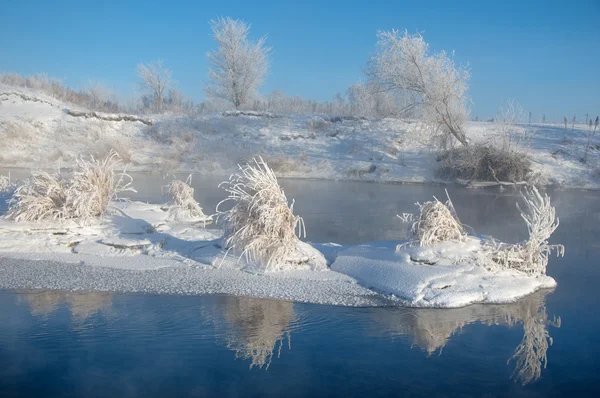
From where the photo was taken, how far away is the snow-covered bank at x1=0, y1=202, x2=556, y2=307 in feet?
24.2

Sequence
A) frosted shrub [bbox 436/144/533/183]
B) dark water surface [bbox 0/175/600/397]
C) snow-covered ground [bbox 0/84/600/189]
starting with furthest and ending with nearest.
A: snow-covered ground [bbox 0/84/600/189] < frosted shrub [bbox 436/144/533/183] < dark water surface [bbox 0/175/600/397]

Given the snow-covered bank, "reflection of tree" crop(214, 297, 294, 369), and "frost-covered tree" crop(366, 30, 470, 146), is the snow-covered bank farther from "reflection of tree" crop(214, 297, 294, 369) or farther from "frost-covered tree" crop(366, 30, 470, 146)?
"frost-covered tree" crop(366, 30, 470, 146)

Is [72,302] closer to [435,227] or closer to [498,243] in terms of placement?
[435,227]

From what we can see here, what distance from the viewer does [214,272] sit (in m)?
8.15

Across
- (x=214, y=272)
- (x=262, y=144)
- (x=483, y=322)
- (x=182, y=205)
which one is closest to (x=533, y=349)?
(x=483, y=322)

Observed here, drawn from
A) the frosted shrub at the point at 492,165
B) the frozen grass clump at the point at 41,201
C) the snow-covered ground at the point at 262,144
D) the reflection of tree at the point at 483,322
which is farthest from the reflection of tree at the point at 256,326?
the frosted shrub at the point at 492,165

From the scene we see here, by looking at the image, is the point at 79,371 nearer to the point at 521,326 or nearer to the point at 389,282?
the point at 389,282

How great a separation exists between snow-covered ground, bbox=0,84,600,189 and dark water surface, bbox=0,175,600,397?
62.2ft

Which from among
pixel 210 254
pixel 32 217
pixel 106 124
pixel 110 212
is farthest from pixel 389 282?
pixel 106 124

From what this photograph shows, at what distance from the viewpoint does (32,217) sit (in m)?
9.50

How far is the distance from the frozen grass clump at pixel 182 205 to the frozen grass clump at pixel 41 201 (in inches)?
110

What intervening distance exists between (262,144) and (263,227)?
23.2 meters

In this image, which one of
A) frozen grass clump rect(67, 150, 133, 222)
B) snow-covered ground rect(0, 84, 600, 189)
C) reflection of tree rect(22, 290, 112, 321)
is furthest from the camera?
snow-covered ground rect(0, 84, 600, 189)

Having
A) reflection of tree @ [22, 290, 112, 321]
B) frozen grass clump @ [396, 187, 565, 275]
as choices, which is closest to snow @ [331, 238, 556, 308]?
frozen grass clump @ [396, 187, 565, 275]
